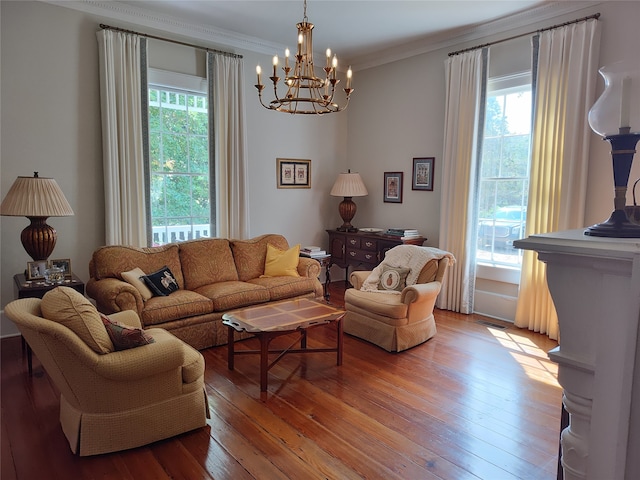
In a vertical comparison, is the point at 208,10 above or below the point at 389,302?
above

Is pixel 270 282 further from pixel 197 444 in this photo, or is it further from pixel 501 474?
pixel 501 474

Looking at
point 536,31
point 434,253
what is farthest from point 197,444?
point 536,31

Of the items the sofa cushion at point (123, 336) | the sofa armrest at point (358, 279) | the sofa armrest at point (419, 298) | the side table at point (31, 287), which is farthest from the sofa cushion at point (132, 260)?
the sofa armrest at point (419, 298)

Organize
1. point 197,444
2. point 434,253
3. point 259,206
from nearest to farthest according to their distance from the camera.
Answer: point 197,444 < point 434,253 < point 259,206

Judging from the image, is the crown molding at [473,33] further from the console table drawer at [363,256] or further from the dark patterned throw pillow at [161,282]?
the dark patterned throw pillow at [161,282]

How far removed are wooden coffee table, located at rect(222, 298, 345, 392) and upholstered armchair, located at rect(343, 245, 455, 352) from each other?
1.72 ft

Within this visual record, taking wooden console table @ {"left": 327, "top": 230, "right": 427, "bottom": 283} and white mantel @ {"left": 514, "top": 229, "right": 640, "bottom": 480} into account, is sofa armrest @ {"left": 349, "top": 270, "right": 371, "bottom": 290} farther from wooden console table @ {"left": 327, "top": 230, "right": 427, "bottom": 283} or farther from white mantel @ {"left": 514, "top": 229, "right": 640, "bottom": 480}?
white mantel @ {"left": 514, "top": 229, "right": 640, "bottom": 480}

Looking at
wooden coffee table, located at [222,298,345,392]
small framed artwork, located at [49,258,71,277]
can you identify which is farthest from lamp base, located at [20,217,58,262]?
wooden coffee table, located at [222,298,345,392]

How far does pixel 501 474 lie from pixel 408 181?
411 cm

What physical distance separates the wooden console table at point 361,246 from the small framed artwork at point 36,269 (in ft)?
11.9

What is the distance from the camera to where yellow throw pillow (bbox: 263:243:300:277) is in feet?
15.7

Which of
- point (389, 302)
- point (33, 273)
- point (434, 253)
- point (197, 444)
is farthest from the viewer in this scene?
point (434, 253)

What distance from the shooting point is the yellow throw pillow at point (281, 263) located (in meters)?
4.79

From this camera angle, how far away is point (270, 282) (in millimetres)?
4496
